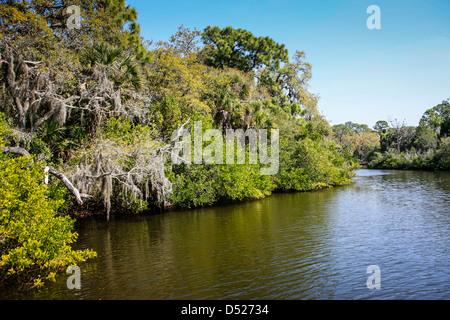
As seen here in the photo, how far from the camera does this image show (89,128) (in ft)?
50.5

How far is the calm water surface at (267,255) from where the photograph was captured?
7023 mm

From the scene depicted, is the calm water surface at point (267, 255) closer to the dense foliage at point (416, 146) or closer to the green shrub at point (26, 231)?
the green shrub at point (26, 231)

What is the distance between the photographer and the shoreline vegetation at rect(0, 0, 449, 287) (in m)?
7.31

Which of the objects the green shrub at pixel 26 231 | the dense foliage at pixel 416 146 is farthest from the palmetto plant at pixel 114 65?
the dense foliage at pixel 416 146

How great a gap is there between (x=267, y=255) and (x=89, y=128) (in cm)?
1069

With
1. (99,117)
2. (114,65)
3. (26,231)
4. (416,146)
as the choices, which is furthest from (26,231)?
(416,146)

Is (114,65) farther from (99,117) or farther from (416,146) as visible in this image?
(416,146)

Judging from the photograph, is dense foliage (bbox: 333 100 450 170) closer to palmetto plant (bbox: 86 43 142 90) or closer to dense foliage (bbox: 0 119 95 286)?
palmetto plant (bbox: 86 43 142 90)

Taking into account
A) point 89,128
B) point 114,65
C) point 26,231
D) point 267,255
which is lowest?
point 267,255

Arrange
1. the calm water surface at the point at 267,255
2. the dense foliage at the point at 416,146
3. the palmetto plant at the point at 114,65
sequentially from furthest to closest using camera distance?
the dense foliage at the point at 416,146 < the palmetto plant at the point at 114,65 < the calm water surface at the point at 267,255

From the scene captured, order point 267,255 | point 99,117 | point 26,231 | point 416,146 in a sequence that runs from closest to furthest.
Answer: point 26,231
point 267,255
point 99,117
point 416,146

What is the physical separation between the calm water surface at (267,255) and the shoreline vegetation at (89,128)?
105 centimetres

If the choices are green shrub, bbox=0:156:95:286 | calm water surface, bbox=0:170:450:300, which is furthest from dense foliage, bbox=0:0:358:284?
calm water surface, bbox=0:170:450:300

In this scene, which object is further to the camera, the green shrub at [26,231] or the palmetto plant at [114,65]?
the palmetto plant at [114,65]
